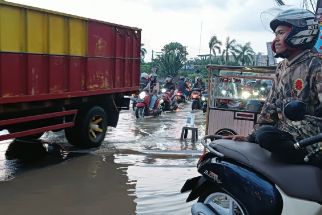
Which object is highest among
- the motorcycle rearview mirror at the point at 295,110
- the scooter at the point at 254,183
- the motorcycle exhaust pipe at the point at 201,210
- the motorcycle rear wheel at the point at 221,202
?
the motorcycle rearview mirror at the point at 295,110

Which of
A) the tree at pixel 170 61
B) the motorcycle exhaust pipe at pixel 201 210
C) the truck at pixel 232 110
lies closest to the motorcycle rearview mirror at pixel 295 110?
the motorcycle exhaust pipe at pixel 201 210

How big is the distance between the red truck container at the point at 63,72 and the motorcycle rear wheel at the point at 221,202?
3.73 meters

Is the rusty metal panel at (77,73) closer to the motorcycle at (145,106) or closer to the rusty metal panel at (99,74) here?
the rusty metal panel at (99,74)

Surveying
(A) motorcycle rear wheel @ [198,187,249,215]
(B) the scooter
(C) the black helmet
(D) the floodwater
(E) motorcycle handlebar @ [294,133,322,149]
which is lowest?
(D) the floodwater

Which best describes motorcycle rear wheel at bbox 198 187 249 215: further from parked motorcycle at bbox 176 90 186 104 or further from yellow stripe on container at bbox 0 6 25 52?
parked motorcycle at bbox 176 90 186 104

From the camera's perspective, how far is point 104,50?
8.32 m

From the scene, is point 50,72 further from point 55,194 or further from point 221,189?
point 221,189

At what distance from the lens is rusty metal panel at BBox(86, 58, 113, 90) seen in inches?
312

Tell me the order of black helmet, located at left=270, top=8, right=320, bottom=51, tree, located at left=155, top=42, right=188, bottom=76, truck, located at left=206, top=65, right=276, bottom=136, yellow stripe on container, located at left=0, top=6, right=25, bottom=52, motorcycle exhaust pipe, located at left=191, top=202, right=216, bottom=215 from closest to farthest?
1. black helmet, located at left=270, top=8, right=320, bottom=51
2. motorcycle exhaust pipe, located at left=191, top=202, right=216, bottom=215
3. yellow stripe on container, located at left=0, top=6, right=25, bottom=52
4. truck, located at left=206, top=65, right=276, bottom=136
5. tree, located at left=155, top=42, right=188, bottom=76

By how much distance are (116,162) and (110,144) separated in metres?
1.65

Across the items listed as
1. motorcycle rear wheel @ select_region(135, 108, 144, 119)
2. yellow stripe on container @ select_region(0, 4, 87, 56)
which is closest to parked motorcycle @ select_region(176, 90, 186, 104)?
motorcycle rear wheel @ select_region(135, 108, 144, 119)

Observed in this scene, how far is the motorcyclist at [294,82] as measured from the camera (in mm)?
2797

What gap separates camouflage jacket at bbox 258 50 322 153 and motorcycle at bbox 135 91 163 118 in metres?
10.6

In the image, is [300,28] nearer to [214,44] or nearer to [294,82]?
[294,82]
